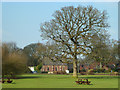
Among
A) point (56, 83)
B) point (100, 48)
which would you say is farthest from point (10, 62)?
point (100, 48)

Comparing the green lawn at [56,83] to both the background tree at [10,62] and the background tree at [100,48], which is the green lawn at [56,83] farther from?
the background tree at [100,48]

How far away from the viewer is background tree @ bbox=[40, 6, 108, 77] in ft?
167

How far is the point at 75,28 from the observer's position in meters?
51.3

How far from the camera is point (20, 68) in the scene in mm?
35281

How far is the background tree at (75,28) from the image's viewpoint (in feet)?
167

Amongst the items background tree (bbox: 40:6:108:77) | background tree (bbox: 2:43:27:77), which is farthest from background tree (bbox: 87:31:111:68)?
background tree (bbox: 2:43:27:77)

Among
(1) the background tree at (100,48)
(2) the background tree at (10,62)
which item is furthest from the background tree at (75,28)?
(2) the background tree at (10,62)

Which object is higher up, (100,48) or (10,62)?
(100,48)

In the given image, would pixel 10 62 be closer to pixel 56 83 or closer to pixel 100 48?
pixel 56 83

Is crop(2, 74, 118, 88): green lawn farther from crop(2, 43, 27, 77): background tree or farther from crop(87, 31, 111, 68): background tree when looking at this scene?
crop(87, 31, 111, 68): background tree

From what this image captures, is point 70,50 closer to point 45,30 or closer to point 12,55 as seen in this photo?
point 45,30

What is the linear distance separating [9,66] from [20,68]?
2.53 m

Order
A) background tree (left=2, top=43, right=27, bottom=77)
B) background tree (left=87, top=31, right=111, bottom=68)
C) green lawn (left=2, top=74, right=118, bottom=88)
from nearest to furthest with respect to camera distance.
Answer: green lawn (left=2, top=74, right=118, bottom=88) → background tree (left=2, top=43, right=27, bottom=77) → background tree (left=87, top=31, right=111, bottom=68)

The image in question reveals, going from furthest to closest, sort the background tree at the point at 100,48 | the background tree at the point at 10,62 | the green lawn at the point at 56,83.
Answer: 1. the background tree at the point at 100,48
2. the background tree at the point at 10,62
3. the green lawn at the point at 56,83
